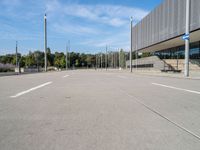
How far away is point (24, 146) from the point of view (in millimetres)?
4117

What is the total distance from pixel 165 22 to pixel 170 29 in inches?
159

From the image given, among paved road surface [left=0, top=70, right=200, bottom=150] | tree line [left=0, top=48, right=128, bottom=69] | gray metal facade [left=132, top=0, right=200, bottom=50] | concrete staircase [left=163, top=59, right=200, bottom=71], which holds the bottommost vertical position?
paved road surface [left=0, top=70, right=200, bottom=150]

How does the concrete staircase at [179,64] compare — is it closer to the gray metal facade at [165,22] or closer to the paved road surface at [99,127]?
the gray metal facade at [165,22]

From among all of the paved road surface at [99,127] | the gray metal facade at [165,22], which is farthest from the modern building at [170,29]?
the paved road surface at [99,127]

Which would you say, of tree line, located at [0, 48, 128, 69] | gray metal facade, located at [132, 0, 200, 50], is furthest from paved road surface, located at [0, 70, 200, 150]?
tree line, located at [0, 48, 128, 69]

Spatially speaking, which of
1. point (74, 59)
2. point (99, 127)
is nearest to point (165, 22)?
point (99, 127)

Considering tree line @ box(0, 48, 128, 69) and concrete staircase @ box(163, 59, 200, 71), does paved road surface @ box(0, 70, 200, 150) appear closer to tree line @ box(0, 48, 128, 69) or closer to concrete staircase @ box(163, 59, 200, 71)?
concrete staircase @ box(163, 59, 200, 71)

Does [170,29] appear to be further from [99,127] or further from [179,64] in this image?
[99,127]

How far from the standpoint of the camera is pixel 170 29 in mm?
50406

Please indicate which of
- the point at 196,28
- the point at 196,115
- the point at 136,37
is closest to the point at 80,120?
the point at 196,115

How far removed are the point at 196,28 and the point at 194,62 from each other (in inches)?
745

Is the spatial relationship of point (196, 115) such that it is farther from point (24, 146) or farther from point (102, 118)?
point (24, 146)

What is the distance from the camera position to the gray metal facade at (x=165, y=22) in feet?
134

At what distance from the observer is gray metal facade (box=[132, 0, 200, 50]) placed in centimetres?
4084
